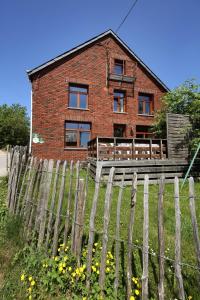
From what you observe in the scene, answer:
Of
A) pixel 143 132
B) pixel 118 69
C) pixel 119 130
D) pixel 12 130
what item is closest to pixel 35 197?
pixel 119 130

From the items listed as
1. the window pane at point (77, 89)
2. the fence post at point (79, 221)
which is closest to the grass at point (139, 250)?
the fence post at point (79, 221)

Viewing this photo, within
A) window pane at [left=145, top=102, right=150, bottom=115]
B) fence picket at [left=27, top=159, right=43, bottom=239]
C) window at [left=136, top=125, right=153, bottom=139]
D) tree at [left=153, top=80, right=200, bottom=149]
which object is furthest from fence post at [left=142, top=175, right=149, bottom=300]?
window pane at [left=145, top=102, right=150, bottom=115]

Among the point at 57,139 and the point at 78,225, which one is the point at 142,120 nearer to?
the point at 57,139

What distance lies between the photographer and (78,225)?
319 cm

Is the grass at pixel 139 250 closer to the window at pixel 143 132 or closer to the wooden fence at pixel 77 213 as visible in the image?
the wooden fence at pixel 77 213

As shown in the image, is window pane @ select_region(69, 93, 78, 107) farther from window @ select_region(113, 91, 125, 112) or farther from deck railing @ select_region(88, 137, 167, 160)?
deck railing @ select_region(88, 137, 167, 160)

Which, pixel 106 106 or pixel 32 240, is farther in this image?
pixel 106 106

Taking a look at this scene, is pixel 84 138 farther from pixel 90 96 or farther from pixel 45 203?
pixel 45 203

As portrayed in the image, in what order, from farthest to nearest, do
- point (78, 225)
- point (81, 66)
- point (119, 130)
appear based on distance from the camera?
point (119, 130) → point (81, 66) → point (78, 225)

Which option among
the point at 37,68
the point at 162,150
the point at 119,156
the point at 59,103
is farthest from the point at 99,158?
the point at 37,68

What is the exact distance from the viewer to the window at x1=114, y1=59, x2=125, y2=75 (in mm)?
18922

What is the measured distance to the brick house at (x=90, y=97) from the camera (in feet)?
52.3

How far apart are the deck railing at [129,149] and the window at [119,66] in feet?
30.5

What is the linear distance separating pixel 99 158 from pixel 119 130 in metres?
8.60
